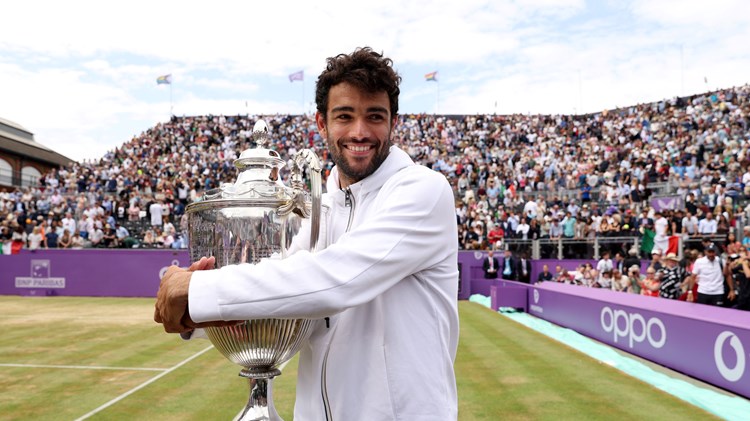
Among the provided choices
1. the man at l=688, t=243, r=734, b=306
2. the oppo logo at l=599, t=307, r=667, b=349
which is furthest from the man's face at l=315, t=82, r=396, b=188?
the man at l=688, t=243, r=734, b=306

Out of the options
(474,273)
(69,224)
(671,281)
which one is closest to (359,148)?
(671,281)

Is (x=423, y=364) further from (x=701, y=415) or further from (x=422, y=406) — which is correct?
(x=701, y=415)

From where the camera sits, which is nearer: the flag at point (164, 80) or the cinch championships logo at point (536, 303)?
the cinch championships logo at point (536, 303)

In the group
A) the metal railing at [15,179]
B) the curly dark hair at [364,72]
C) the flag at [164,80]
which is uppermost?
the flag at [164,80]

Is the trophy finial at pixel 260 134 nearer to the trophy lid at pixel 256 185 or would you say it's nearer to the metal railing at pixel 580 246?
the trophy lid at pixel 256 185

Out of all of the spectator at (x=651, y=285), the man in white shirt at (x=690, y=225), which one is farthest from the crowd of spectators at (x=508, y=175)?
the spectator at (x=651, y=285)

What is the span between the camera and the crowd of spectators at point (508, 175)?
17562mm

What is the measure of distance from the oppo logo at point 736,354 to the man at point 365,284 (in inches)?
242

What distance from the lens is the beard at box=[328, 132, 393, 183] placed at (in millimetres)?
1648

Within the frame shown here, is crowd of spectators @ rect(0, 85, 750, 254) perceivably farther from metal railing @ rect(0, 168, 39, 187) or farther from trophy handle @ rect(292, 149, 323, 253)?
trophy handle @ rect(292, 149, 323, 253)

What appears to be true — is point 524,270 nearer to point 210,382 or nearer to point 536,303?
point 536,303

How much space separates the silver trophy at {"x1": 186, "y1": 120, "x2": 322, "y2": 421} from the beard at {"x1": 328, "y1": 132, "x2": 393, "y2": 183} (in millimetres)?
106

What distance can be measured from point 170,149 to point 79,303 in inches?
735

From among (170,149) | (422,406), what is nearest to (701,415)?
(422,406)
